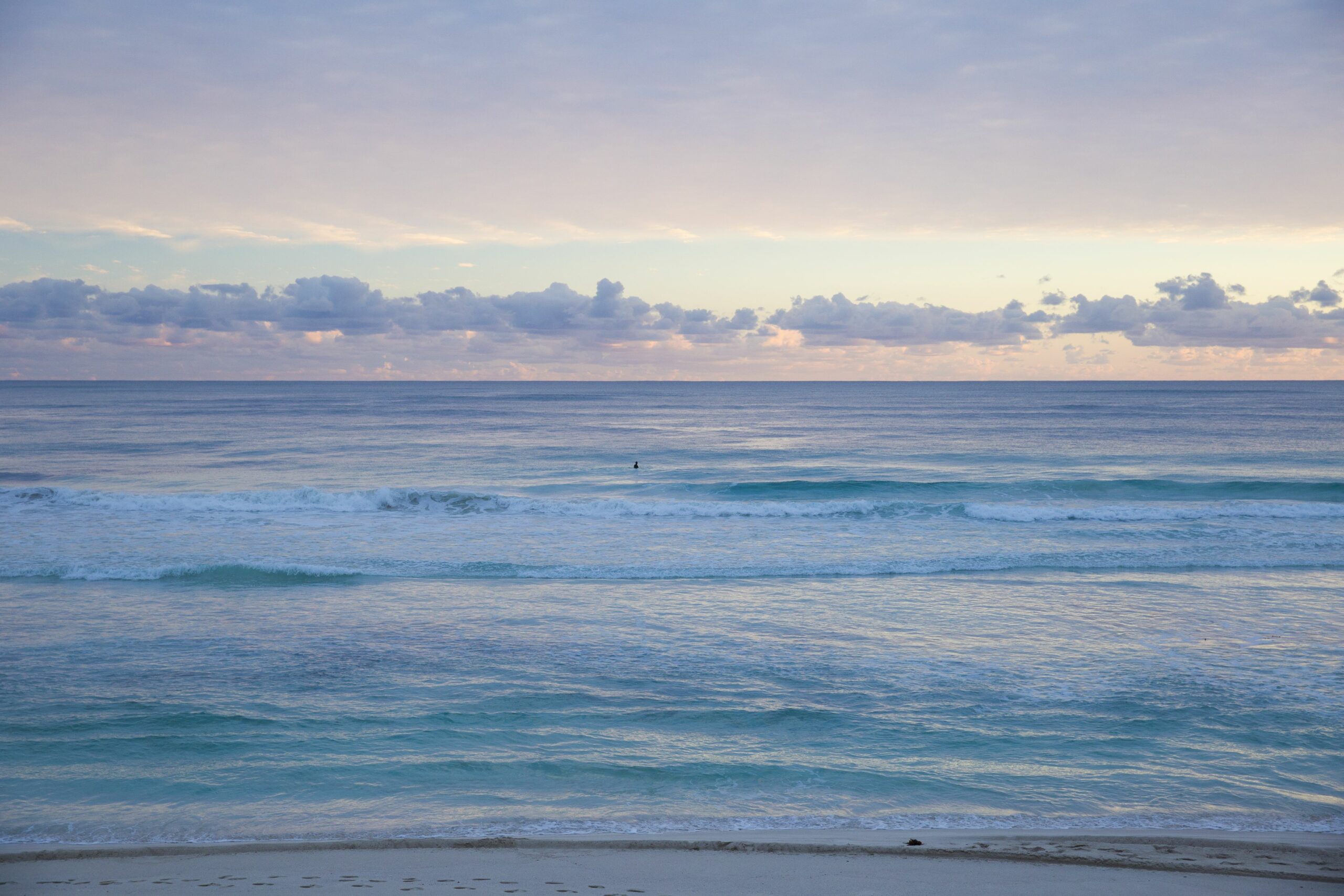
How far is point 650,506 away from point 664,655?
50.5 ft

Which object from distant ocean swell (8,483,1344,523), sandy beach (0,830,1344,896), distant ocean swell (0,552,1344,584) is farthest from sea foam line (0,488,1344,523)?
sandy beach (0,830,1344,896)

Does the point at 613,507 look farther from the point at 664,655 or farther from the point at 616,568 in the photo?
the point at 664,655

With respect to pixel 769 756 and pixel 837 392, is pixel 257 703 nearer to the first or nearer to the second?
pixel 769 756

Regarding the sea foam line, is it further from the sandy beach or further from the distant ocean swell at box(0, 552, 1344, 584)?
the sandy beach

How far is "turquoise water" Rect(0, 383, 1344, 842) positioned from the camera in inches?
320

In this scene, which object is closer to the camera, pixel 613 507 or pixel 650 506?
pixel 650 506

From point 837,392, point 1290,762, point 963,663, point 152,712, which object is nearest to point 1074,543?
point 963,663

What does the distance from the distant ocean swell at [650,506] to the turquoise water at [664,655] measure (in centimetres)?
19

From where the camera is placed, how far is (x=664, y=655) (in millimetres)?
12562

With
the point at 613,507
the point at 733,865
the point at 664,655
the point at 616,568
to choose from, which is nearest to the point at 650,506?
the point at 613,507

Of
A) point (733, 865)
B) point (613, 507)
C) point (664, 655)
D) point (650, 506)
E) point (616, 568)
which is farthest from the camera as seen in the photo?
point (613, 507)

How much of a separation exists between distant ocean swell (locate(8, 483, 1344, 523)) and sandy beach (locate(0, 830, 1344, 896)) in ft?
63.7

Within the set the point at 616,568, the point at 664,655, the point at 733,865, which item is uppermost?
the point at 733,865

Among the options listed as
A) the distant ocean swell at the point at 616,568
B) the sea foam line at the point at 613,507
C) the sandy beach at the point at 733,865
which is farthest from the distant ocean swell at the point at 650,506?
the sandy beach at the point at 733,865
